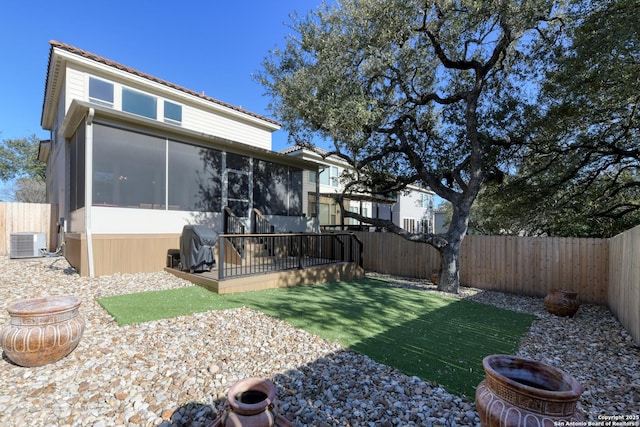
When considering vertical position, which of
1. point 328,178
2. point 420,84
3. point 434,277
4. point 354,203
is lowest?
point 434,277

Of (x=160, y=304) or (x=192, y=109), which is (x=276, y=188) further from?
(x=160, y=304)

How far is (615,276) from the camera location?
243 inches

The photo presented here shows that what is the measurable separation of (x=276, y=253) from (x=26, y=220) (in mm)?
9661

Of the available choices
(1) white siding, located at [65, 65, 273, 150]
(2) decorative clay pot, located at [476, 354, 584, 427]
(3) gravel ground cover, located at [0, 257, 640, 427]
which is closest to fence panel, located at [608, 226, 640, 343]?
(3) gravel ground cover, located at [0, 257, 640, 427]

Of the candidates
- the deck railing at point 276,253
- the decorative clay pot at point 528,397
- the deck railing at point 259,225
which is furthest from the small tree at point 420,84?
the decorative clay pot at point 528,397

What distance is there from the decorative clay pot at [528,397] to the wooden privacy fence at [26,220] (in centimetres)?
1438

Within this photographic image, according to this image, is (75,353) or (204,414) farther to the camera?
(75,353)

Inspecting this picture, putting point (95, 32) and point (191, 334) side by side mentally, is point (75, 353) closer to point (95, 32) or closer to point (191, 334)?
point (191, 334)

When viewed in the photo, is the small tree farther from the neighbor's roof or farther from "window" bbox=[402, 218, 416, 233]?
"window" bbox=[402, 218, 416, 233]

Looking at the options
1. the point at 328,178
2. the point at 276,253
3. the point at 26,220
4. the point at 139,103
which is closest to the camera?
the point at 276,253

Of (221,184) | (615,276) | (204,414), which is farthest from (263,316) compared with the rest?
(615,276)

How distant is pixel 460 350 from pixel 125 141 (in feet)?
28.4

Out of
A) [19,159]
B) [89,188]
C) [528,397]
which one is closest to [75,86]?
[89,188]

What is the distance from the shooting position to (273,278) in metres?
7.28
